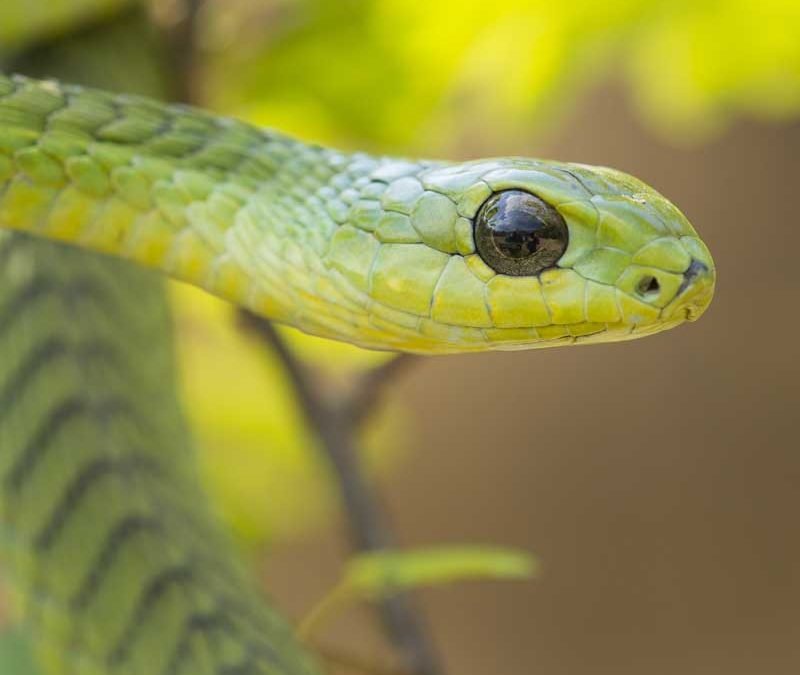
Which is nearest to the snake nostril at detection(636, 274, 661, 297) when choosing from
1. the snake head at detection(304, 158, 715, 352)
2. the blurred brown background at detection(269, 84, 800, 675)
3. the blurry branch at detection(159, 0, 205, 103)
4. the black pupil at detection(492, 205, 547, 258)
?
the snake head at detection(304, 158, 715, 352)

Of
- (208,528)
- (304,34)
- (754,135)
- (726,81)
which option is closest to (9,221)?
(208,528)

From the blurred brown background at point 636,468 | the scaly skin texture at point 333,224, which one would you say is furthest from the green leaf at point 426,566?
the blurred brown background at point 636,468

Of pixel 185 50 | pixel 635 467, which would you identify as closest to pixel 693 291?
pixel 185 50

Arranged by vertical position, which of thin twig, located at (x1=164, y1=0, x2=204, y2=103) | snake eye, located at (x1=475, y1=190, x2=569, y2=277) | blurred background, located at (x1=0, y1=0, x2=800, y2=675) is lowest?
blurred background, located at (x1=0, y1=0, x2=800, y2=675)

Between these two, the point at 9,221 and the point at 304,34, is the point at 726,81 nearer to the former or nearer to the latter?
the point at 304,34

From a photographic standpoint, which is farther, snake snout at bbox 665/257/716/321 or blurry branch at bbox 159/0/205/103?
blurry branch at bbox 159/0/205/103

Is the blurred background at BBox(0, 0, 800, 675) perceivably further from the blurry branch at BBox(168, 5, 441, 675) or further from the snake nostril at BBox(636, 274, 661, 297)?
the snake nostril at BBox(636, 274, 661, 297)

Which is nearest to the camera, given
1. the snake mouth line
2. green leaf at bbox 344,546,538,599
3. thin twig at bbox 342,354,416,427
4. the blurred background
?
the snake mouth line
